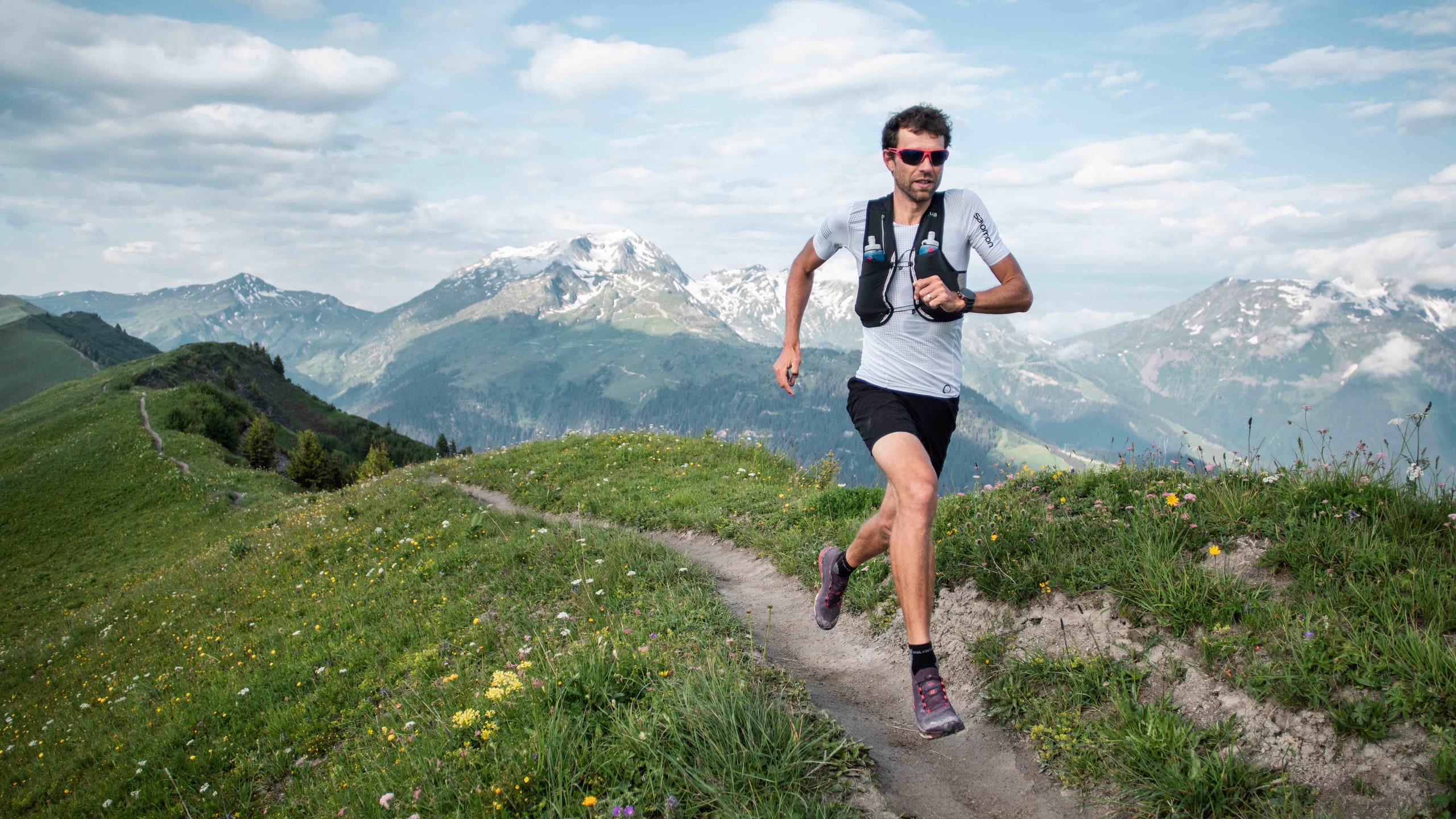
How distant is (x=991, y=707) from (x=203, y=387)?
8847cm

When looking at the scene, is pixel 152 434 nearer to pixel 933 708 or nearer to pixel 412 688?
pixel 412 688

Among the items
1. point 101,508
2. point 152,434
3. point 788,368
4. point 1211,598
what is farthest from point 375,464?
point 1211,598

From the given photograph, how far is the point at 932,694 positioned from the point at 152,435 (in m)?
63.5

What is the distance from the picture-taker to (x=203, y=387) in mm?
73312

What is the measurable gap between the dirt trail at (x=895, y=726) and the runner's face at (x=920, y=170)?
13.6ft

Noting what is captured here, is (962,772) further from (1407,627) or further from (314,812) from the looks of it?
(314,812)

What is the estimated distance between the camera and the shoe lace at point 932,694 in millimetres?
4766

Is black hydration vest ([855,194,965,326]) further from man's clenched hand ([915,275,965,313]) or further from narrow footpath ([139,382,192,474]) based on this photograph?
narrow footpath ([139,382,192,474])

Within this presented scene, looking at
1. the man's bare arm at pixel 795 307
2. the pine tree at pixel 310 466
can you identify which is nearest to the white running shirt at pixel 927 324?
the man's bare arm at pixel 795 307

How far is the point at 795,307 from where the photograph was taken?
6.98m

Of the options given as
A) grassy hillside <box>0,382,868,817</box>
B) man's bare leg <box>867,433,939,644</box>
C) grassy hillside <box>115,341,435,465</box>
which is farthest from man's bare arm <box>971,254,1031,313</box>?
grassy hillside <box>115,341,435,465</box>

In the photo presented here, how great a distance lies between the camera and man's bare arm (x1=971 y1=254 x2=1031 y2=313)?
5.21 m

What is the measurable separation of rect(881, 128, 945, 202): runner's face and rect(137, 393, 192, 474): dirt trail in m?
48.4

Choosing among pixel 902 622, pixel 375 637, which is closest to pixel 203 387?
pixel 375 637
